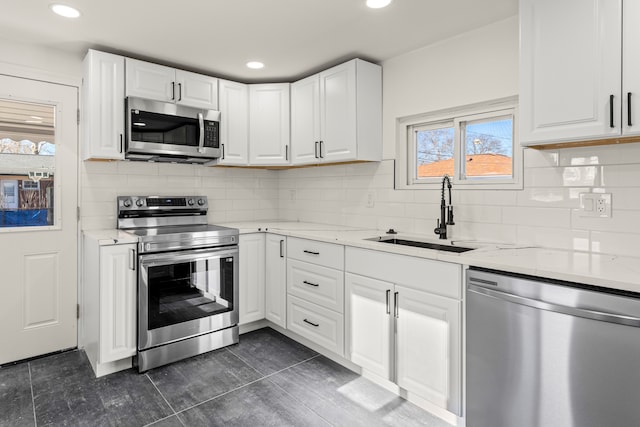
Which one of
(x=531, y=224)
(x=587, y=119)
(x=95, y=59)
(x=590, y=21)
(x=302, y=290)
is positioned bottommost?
(x=302, y=290)

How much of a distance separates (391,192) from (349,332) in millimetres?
1137

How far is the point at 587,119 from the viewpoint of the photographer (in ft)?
5.43

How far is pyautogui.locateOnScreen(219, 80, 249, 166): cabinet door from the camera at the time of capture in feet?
10.7

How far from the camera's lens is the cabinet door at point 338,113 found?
2.85 m

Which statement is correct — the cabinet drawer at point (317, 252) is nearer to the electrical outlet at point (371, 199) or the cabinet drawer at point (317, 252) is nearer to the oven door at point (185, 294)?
the oven door at point (185, 294)

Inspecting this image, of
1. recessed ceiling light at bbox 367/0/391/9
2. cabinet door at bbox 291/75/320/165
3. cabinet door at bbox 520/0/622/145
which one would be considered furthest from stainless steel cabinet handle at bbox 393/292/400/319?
recessed ceiling light at bbox 367/0/391/9

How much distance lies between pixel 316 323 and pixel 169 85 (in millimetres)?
2175

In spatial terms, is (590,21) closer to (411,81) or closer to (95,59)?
(411,81)

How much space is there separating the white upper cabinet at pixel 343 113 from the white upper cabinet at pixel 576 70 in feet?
3.98

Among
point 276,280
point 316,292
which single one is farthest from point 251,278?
point 316,292

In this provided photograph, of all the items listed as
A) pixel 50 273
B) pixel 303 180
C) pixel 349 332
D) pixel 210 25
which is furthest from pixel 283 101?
pixel 50 273

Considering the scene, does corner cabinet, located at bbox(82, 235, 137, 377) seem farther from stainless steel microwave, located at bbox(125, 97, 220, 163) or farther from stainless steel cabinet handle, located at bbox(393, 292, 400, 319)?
stainless steel cabinet handle, located at bbox(393, 292, 400, 319)

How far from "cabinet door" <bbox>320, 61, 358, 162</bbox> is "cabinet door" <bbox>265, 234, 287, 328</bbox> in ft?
2.68

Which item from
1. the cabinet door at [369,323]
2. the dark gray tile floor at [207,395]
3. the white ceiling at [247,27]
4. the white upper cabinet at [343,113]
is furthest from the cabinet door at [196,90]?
the dark gray tile floor at [207,395]
